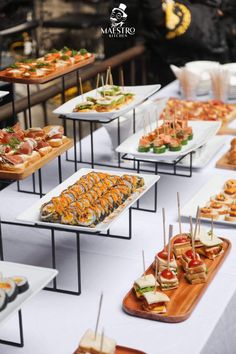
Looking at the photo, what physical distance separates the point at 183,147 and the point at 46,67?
0.63 m

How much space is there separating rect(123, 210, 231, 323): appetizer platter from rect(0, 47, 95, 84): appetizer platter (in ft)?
2.73

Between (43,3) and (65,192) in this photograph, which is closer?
(65,192)

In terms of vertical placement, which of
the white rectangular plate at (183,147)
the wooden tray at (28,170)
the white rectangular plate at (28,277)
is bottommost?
the white rectangular plate at (183,147)

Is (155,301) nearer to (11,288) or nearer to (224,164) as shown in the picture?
(11,288)

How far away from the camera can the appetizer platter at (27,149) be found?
6.87ft

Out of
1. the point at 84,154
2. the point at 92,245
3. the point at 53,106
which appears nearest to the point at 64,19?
the point at 53,106

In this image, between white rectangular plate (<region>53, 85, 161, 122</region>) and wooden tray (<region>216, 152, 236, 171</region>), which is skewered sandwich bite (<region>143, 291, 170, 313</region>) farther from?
wooden tray (<region>216, 152, 236, 171</region>)

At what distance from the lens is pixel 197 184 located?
2.91 meters

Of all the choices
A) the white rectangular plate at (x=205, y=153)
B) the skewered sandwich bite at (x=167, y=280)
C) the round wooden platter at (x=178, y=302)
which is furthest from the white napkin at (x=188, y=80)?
the skewered sandwich bite at (x=167, y=280)

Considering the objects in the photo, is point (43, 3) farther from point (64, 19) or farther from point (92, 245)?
point (92, 245)

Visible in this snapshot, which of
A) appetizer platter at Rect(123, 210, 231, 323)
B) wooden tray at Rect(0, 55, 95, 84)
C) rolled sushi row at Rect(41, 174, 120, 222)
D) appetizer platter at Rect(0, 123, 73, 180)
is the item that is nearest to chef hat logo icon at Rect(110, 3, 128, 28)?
wooden tray at Rect(0, 55, 95, 84)

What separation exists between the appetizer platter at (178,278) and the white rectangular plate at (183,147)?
45 cm

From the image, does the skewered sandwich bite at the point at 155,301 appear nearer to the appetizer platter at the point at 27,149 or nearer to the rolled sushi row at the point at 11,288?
the rolled sushi row at the point at 11,288

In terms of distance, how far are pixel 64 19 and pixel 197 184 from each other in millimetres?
5926
